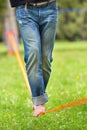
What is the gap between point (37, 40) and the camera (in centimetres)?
621

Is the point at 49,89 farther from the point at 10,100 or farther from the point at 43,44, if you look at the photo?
the point at 43,44

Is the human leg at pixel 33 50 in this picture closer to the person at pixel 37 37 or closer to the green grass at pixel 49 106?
the person at pixel 37 37

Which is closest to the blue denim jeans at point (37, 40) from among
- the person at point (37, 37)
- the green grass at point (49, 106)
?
the person at point (37, 37)

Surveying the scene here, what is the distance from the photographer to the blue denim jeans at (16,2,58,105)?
619cm

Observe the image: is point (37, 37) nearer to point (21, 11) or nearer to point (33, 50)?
point (33, 50)

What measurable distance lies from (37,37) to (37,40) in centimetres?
5

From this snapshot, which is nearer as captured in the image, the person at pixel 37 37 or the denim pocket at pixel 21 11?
the person at pixel 37 37

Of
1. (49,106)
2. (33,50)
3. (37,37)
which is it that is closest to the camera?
(33,50)

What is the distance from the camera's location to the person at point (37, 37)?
244 inches

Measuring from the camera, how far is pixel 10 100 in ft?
27.2

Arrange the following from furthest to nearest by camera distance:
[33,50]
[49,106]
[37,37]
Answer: [49,106] < [37,37] < [33,50]

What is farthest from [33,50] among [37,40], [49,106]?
[49,106]

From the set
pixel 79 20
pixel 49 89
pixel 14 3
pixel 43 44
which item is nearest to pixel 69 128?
pixel 43 44

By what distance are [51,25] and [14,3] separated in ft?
1.81
